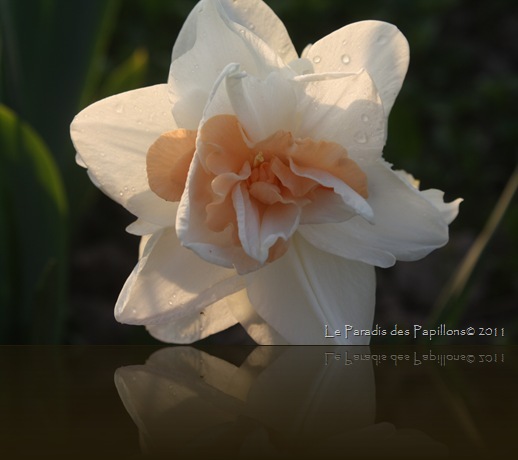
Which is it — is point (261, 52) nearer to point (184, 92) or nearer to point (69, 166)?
point (184, 92)

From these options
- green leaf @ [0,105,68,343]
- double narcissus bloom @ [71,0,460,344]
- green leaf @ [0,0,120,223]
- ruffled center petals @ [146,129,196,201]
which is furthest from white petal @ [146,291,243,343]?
green leaf @ [0,0,120,223]

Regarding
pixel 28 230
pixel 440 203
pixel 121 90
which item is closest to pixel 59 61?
pixel 121 90

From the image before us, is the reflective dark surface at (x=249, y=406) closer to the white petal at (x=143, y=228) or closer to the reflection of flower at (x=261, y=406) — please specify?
the reflection of flower at (x=261, y=406)

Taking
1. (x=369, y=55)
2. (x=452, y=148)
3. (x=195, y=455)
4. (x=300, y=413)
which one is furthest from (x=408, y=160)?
(x=195, y=455)

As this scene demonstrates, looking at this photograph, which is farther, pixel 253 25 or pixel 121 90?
pixel 121 90

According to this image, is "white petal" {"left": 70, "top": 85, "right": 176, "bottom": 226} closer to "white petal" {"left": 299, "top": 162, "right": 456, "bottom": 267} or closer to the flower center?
the flower center

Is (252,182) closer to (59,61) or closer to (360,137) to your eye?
(360,137)

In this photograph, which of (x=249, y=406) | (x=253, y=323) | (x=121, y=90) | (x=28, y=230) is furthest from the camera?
(x=121, y=90)
